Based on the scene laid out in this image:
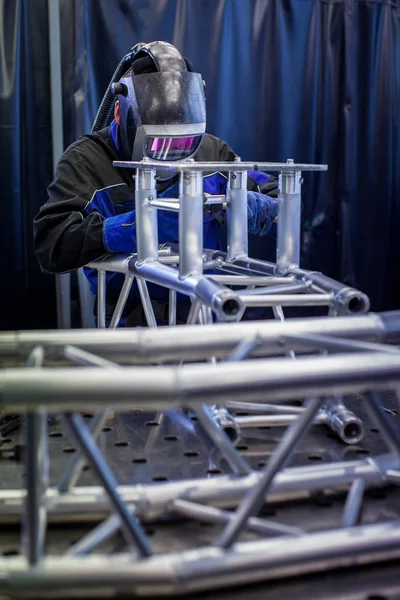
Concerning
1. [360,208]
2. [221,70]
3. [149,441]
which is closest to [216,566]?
[149,441]

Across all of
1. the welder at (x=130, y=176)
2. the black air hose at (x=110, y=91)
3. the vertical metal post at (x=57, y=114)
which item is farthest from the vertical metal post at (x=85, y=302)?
the black air hose at (x=110, y=91)

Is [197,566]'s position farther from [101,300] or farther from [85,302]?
[85,302]

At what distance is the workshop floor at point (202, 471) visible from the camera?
1.04m

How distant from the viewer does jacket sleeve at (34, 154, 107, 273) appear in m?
2.03

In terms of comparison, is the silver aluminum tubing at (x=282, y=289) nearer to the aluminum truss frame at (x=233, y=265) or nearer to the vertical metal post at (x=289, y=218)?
the aluminum truss frame at (x=233, y=265)

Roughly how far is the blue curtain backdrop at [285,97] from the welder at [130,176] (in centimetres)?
95

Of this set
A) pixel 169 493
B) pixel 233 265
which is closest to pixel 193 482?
A: pixel 169 493

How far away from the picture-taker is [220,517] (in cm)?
115

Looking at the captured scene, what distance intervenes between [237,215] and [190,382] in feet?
2.89

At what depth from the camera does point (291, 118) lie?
374 centimetres

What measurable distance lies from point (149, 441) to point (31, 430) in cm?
72

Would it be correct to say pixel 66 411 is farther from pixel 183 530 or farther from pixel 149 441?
pixel 149 441

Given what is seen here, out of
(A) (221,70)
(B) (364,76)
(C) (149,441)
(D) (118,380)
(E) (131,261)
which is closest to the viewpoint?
(D) (118,380)

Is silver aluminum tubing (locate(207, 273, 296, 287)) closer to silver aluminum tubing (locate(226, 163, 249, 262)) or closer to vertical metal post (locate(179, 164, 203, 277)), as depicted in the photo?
vertical metal post (locate(179, 164, 203, 277))
